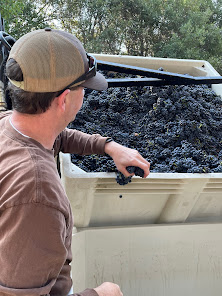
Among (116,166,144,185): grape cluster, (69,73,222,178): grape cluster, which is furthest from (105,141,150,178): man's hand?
(69,73,222,178): grape cluster

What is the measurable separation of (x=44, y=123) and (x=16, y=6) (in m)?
4.05

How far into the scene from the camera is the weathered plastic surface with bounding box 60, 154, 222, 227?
4.35 ft

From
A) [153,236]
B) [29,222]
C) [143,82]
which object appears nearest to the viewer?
[29,222]

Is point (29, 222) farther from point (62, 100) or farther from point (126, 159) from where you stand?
point (126, 159)

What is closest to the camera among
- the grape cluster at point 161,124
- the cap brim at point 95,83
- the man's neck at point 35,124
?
the man's neck at point 35,124

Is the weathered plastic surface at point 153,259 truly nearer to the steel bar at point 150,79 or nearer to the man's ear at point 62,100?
the steel bar at point 150,79

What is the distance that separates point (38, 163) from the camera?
725mm

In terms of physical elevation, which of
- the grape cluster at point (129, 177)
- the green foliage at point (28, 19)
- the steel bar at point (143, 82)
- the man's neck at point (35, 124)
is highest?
the man's neck at point (35, 124)

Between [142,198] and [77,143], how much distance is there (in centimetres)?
38

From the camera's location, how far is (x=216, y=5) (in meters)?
7.03

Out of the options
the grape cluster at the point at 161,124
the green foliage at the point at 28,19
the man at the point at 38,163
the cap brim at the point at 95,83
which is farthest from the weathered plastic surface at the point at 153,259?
the green foliage at the point at 28,19

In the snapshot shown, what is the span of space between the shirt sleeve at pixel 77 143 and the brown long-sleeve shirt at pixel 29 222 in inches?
19.8

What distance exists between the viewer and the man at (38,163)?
69cm

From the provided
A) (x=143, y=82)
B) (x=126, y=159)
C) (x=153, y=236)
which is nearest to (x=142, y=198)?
(x=153, y=236)
